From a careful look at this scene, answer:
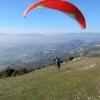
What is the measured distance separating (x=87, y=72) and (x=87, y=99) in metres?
10.8

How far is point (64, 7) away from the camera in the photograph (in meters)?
14.0

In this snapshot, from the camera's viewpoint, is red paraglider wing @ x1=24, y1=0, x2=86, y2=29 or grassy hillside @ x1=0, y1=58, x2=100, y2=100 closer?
red paraglider wing @ x1=24, y1=0, x2=86, y2=29

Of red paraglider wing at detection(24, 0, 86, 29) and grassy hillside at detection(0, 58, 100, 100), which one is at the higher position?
red paraglider wing at detection(24, 0, 86, 29)

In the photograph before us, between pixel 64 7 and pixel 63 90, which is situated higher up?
pixel 64 7

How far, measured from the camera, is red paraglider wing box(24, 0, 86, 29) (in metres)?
13.2

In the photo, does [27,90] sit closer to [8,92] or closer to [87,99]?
[8,92]

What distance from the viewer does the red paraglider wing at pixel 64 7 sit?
1321 centimetres

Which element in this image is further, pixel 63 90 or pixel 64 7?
pixel 63 90

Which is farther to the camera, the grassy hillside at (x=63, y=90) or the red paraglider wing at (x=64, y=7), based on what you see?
the grassy hillside at (x=63, y=90)

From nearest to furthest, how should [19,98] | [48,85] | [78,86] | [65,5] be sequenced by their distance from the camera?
[65,5]
[19,98]
[78,86]
[48,85]

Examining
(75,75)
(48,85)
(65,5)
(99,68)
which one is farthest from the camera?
(99,68)

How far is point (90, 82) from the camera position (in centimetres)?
2561

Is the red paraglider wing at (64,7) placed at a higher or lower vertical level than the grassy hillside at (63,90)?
higher

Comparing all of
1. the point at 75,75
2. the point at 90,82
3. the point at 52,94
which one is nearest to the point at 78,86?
the point at 90,82
